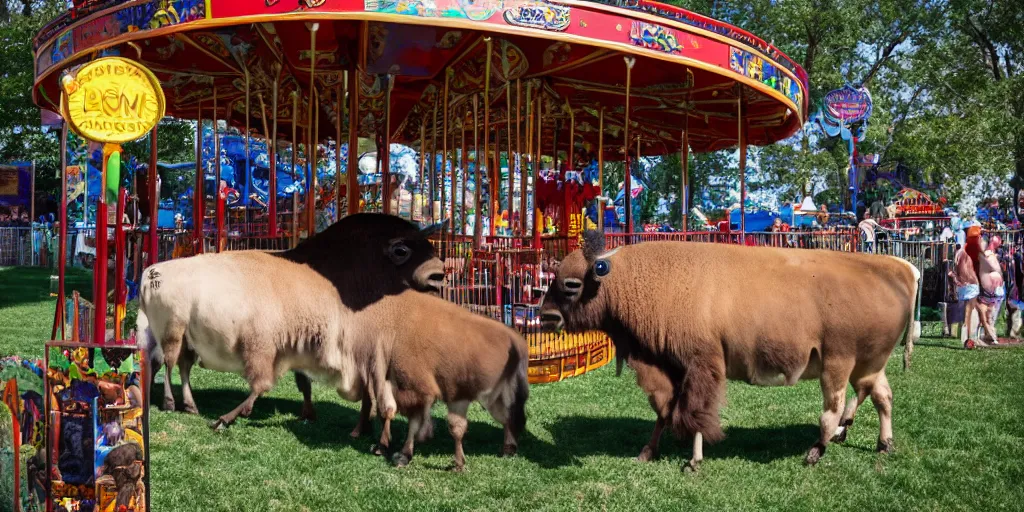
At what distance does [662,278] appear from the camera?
25.2ft

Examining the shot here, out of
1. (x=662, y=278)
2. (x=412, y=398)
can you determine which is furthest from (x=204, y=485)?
(x=662, y=278)

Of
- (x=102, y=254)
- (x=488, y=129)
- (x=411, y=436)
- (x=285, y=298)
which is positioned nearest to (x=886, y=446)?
(x=411, y=436)

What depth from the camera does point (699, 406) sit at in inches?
281

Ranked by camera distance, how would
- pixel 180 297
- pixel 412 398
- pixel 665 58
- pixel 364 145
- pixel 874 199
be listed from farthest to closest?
pixel 874 199
pixel 364 145
pixel 665 58
pixel 180 297
pixel 412 398

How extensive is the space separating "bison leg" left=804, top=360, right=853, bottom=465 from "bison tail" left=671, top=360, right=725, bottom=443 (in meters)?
0.94

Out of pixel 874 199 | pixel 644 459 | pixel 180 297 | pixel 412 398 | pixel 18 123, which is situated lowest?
pixel 644 459

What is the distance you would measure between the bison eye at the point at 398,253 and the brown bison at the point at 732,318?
145cm

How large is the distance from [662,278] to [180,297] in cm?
473

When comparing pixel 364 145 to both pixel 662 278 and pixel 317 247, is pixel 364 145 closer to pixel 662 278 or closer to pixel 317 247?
pixel 317 247

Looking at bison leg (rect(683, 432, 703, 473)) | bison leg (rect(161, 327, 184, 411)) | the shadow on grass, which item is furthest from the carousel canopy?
bison leg (rect(683, 432, 703, 473))

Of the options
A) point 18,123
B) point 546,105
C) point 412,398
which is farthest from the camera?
point 18,123

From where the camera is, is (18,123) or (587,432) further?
(18,123)

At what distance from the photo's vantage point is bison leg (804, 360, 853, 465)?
7.30 meters

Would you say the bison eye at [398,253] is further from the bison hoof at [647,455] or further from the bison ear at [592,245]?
the bison hoof at [647,455]
